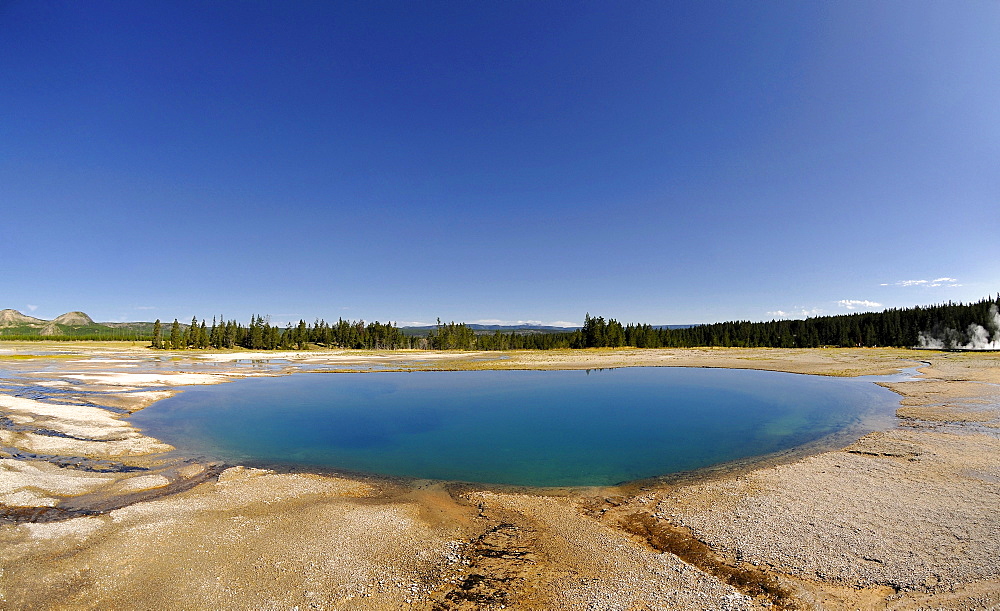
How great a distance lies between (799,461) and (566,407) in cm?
1780

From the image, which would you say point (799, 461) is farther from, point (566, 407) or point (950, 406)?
point (950, 406)

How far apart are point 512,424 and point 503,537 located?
16386 mm

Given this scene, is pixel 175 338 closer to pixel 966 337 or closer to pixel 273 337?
pixel 273 337

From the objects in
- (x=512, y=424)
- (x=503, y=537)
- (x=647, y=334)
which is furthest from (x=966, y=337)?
(x=503, y=537)

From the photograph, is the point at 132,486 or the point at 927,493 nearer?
the point at 927,493

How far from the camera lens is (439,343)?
539 feet

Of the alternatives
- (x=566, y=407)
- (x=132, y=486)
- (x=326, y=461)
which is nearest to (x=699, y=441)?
(x=566, y=407)

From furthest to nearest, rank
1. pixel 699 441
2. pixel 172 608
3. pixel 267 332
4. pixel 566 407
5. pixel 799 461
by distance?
pixel 267 332 < pixel 566 407 < pixel 699 441 < pixel 799 461 < pixel 172 608

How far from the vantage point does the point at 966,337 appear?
122 m

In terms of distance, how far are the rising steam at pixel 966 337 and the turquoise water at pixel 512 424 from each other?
374ft

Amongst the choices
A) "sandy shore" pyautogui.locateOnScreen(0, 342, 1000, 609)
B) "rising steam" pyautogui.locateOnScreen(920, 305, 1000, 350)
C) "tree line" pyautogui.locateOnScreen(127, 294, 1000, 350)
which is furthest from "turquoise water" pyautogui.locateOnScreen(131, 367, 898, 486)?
"rising steam" pyautogui.locateOnScreen(920, 305, 1000, 350)

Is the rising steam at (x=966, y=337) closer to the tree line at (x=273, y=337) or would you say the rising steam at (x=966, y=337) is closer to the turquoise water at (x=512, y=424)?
the turquoise water at (x=512, y=424)

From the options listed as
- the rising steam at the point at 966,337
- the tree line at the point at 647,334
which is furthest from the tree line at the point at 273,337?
the rising steam at the point at 966,337

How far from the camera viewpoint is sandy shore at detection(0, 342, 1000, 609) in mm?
8492
